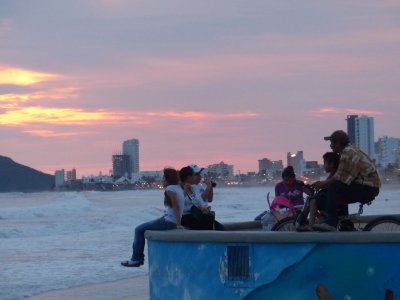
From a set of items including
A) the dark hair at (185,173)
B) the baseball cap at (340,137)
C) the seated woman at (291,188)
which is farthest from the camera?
the seated woman at (291,188)

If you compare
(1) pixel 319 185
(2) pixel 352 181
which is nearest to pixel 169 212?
(1) pixel 319 185

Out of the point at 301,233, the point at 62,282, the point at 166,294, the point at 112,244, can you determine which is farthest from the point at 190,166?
the point at 112,244

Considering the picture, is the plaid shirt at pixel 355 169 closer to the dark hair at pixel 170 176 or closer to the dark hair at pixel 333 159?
the dark hair at pixel 333 159

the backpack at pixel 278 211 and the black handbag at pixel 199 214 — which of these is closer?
the black handbag at pixel 199 214

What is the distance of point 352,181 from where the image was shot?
850 cm

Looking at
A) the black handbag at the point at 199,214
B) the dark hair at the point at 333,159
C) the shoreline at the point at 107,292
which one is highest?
the dark hair at the point at 333,159

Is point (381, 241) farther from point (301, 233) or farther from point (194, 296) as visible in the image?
point (194, 296)

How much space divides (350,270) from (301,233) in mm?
488

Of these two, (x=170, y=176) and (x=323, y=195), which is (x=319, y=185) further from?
(x=170, y=176)

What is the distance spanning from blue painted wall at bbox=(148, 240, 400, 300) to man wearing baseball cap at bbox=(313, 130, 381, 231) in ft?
2.67

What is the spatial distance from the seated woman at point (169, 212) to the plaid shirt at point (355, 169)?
1.83m

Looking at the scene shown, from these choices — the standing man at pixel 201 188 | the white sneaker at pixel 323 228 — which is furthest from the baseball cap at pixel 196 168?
the white sneaker at pixel 323 228

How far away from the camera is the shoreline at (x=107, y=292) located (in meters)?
13.9

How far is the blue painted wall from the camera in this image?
7.49m
